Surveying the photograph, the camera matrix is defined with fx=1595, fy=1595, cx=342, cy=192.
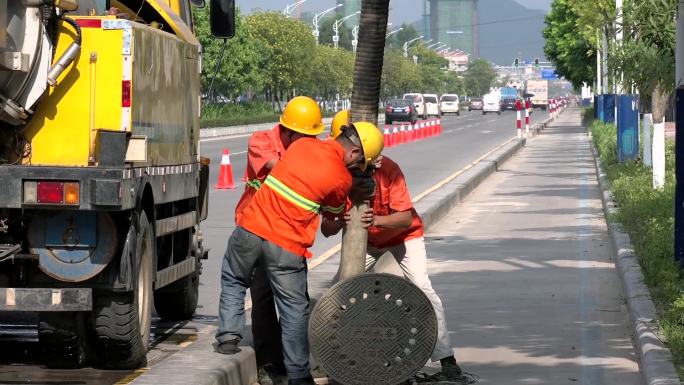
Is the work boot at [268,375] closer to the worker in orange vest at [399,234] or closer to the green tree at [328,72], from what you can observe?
the worker in orange vest at [399,234]

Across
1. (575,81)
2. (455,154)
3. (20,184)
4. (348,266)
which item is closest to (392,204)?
(348,266)

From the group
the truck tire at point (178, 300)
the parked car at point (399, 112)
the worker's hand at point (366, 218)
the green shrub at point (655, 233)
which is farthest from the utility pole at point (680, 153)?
the parked car at point (399, 112)

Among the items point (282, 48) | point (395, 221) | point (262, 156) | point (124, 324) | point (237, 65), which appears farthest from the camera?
point (282, 48)

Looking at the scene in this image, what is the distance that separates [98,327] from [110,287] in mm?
343

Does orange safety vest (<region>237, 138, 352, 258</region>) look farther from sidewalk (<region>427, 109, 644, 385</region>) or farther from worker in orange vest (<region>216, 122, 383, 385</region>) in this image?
sidewalk (<region>427, 109, 644, 385</region>)

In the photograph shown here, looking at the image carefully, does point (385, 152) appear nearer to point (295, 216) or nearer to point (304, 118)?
point (304, 118)

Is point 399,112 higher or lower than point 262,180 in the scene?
lower

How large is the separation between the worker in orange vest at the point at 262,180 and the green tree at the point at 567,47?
54620 mm

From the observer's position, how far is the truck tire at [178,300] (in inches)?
462

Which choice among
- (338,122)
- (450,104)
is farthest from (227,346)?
(450,104)

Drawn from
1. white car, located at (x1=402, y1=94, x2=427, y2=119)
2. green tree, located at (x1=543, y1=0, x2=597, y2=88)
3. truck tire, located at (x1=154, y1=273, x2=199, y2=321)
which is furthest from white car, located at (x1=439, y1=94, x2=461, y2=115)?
truck tire, located at (x1=154, y1=273, x2=199, y2=321)

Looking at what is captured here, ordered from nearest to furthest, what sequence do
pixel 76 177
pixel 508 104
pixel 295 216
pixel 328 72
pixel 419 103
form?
pixel 76 177 < pixel 295 216 < pixel 328 72 < pixel 419 103 < pixel 508 104

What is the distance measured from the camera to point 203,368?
28.5 feet

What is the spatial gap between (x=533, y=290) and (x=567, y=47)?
61.4 m
